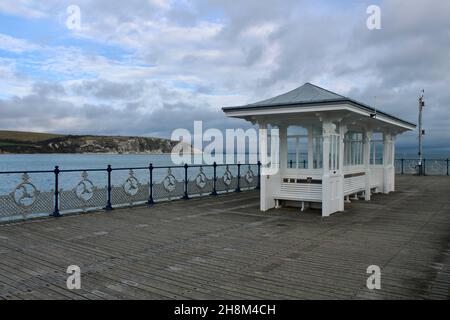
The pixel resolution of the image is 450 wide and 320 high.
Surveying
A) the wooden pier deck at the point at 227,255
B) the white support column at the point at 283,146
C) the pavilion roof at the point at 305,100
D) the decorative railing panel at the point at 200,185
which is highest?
the pavilion roof at the point at 305,100

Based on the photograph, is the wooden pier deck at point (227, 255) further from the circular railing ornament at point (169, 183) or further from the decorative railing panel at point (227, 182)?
the decorative railing panel at point (227, 182)

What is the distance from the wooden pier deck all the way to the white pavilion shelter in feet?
2.70

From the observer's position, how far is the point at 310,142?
12.6 metres

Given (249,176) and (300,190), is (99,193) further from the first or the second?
(249,176)

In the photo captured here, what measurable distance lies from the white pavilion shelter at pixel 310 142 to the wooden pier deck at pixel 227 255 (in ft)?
2.70

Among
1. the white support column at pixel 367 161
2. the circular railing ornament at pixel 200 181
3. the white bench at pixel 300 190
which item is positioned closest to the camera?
the white bench at pixel 300 190

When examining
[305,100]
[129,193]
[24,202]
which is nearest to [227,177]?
[129,193]

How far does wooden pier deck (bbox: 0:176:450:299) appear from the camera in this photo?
4832 millimetres

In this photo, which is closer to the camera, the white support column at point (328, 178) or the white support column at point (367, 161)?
the white support column at point (328, 178)

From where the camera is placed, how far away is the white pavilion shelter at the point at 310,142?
34.6 ft

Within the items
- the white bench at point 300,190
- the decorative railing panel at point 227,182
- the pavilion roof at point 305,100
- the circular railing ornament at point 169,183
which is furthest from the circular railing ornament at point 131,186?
the white bench at point 300,190

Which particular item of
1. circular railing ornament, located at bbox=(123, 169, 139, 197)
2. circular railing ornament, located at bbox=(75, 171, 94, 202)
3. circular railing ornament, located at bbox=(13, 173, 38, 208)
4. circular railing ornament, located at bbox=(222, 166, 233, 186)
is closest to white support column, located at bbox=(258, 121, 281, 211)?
circular railing ornament, located at bbox=(123, 169, 139, 197)
